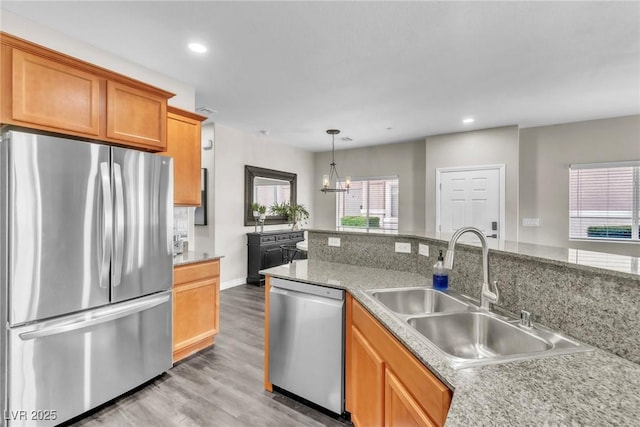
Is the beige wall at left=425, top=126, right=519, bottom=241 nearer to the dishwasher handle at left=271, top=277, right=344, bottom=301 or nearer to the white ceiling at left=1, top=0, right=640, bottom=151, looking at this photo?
the white ceiling at left=1, top=0, right=640, bottom=151

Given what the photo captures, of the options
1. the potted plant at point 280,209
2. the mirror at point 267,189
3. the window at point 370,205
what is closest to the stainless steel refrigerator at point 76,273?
the mirror at point 267,189

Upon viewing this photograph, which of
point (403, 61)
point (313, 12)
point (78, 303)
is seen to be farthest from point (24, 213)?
point (403, 61)

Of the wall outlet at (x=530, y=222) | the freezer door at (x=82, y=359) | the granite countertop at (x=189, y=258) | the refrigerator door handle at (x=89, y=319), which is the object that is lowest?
the freezer door at (x=82, y=359)

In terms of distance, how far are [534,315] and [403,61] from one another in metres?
2.36

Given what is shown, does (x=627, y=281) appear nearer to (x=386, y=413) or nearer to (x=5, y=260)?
(x=386, y=413)

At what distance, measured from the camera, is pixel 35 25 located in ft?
7.26

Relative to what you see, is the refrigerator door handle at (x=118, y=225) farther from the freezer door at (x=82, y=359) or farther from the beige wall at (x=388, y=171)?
the beige wall at (x=388, y=171)

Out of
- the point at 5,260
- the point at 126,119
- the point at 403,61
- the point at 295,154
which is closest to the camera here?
the point at 5,260

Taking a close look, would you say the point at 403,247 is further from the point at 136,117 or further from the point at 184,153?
the point at 136,117

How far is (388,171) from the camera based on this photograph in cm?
641

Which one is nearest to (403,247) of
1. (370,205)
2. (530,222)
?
(530,222)

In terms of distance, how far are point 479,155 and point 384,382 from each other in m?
4.74

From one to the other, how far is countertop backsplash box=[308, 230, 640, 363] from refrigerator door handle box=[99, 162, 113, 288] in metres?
2.21

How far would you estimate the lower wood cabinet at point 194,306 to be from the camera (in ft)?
8.70
